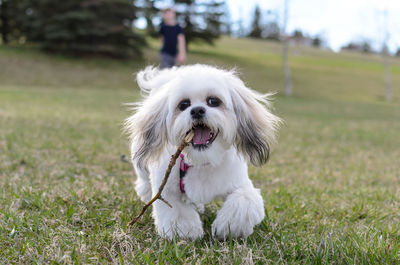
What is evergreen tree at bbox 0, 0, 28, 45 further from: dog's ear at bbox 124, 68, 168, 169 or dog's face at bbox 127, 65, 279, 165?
dog's face at bbox 127, 65, 279, 165

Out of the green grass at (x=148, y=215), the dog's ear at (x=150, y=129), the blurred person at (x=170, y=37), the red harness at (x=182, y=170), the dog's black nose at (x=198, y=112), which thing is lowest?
the green grass at (x=148, y=215)

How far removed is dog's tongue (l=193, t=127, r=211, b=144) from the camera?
2.55 metres

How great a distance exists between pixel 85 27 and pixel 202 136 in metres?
29.9

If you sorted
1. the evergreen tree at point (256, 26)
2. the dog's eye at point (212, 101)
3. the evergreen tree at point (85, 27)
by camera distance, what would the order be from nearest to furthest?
the dog's eye at point (212, 101), the evergreen tree at point (85, 27), the evergreen tree at point (256, 26)

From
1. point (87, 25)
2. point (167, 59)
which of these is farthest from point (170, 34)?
point (87, 25)

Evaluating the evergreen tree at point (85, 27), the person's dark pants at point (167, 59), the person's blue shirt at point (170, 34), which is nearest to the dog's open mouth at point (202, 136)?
the person's blue shirt at point (170, 34)

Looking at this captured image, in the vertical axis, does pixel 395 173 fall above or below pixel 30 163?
below

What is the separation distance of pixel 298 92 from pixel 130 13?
14.1m

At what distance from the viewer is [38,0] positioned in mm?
31453

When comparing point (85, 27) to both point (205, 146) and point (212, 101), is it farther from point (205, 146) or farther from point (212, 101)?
point (205, 146)

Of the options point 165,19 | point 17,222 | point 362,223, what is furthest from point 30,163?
point 165,19

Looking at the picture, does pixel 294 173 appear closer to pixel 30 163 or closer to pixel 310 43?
pixel 30 163

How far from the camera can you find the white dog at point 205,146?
8.30ft

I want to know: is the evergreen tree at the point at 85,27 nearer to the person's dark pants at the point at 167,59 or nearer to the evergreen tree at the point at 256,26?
the person's dark pants at the point at 167,59
